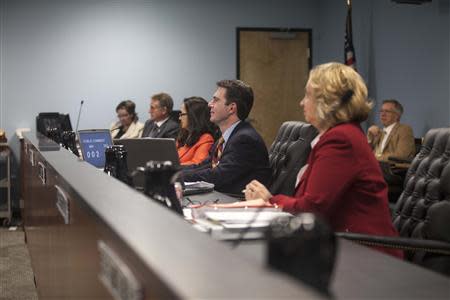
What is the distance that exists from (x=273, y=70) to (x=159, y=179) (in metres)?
6.33

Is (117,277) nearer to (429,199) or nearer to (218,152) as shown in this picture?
(429,199)

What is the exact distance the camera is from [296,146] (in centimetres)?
317

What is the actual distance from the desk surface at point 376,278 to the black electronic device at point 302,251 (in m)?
0.08

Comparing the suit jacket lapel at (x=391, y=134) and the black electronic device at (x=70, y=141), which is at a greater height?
the black electronic device at (x=70, y=141)


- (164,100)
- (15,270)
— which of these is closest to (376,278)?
(15,270)

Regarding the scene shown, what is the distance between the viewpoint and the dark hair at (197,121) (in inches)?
169

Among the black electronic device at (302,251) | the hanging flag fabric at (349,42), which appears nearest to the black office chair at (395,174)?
the hanging flag fabric at (349,42)

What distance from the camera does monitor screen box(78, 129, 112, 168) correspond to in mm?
3588

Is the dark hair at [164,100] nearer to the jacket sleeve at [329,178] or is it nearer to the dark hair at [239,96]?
the dark hair at [239,96]

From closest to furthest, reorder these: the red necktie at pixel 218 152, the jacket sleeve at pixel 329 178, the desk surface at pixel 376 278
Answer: the desk surface at pixel 376 278 < the jacket sleeve at pixel 329 178 < the red necktie at pixel 218 152

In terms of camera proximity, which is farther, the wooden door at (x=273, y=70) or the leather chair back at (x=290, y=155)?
the wooden door at (x=273, y=70)

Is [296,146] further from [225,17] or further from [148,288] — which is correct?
[225,17]

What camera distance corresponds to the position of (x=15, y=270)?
453 centimetres

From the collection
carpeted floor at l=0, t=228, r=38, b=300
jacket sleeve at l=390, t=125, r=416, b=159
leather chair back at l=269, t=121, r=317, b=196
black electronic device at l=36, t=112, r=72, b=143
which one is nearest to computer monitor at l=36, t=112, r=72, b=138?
black electronic device at l=36, t=112, r=72, b=143
